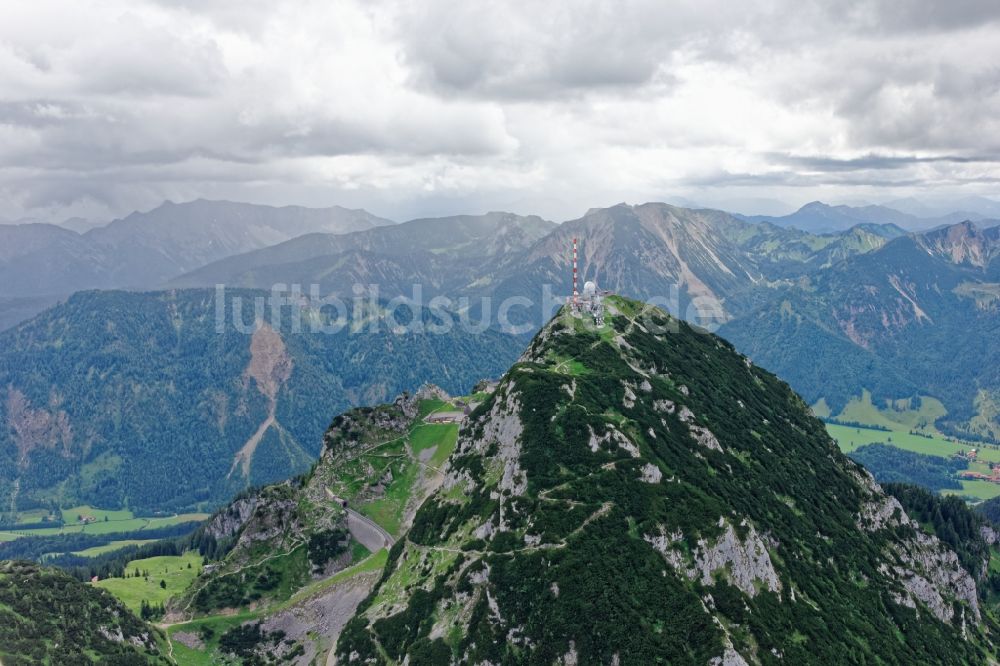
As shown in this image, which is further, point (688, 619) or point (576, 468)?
point (576, 468)

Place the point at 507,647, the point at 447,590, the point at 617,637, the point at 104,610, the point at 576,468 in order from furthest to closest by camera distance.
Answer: the point at 104,610 < the point at 576,468 < the point at 447,590 < the point at 507,647 < the point at 617,637

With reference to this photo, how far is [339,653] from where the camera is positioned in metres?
177

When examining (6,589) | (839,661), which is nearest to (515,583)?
(839,661)

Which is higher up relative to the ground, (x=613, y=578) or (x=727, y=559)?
(x=613, y=578)

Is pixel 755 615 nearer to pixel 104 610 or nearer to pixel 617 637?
pixel 617 637

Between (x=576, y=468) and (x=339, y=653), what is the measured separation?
2874 inches

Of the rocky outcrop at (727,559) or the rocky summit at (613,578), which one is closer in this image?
the rocky summit at (613,578)

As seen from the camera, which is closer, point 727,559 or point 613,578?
point 613,578

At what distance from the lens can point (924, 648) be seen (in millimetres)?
186000

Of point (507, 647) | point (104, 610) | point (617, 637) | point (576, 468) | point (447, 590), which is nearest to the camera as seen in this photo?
point (617, 637)

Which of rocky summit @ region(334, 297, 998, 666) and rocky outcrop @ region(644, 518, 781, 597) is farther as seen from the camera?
rocky outcrop @ region(644, 518, 781, 597)

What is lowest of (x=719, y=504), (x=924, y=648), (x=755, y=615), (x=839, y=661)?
(x=924, y=648)

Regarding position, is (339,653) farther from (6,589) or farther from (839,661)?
(839,661)

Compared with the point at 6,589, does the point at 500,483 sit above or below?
above
